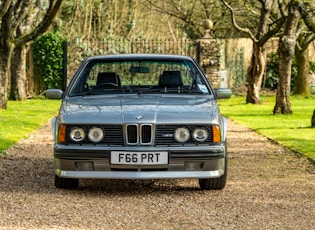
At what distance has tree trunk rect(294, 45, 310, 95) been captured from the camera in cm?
3394

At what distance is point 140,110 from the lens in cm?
944

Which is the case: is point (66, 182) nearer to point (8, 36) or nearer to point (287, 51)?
point (287, 51)

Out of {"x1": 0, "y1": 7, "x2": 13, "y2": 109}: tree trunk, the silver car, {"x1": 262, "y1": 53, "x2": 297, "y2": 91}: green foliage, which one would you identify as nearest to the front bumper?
the silver car

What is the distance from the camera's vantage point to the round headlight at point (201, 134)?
930 centimetres

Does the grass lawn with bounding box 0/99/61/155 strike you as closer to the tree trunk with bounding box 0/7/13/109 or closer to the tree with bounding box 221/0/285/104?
the tree trunk with bounding box 0/7/13/109

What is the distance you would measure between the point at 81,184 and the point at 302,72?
2450cm

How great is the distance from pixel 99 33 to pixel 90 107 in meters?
26.7

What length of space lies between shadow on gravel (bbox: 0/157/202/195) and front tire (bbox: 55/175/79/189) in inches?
2.3

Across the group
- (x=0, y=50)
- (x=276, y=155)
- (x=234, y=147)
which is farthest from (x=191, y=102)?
(x=0, y=50)

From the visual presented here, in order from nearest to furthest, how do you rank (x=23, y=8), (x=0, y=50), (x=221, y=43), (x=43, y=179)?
1. (x=43, y=179)
2. (x=0, y=50)
3. (x=23, y=8)
4. (x=221, y=43)

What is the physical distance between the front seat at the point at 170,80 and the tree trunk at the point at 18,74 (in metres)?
19.1

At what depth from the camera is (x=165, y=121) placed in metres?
9.23

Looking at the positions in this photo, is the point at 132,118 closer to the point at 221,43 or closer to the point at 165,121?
the point at 165,121

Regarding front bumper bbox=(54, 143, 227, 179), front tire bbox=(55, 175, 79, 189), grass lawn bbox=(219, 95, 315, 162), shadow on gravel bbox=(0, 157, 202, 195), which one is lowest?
grass lawn bbox=(219, 95, 315, 162)
